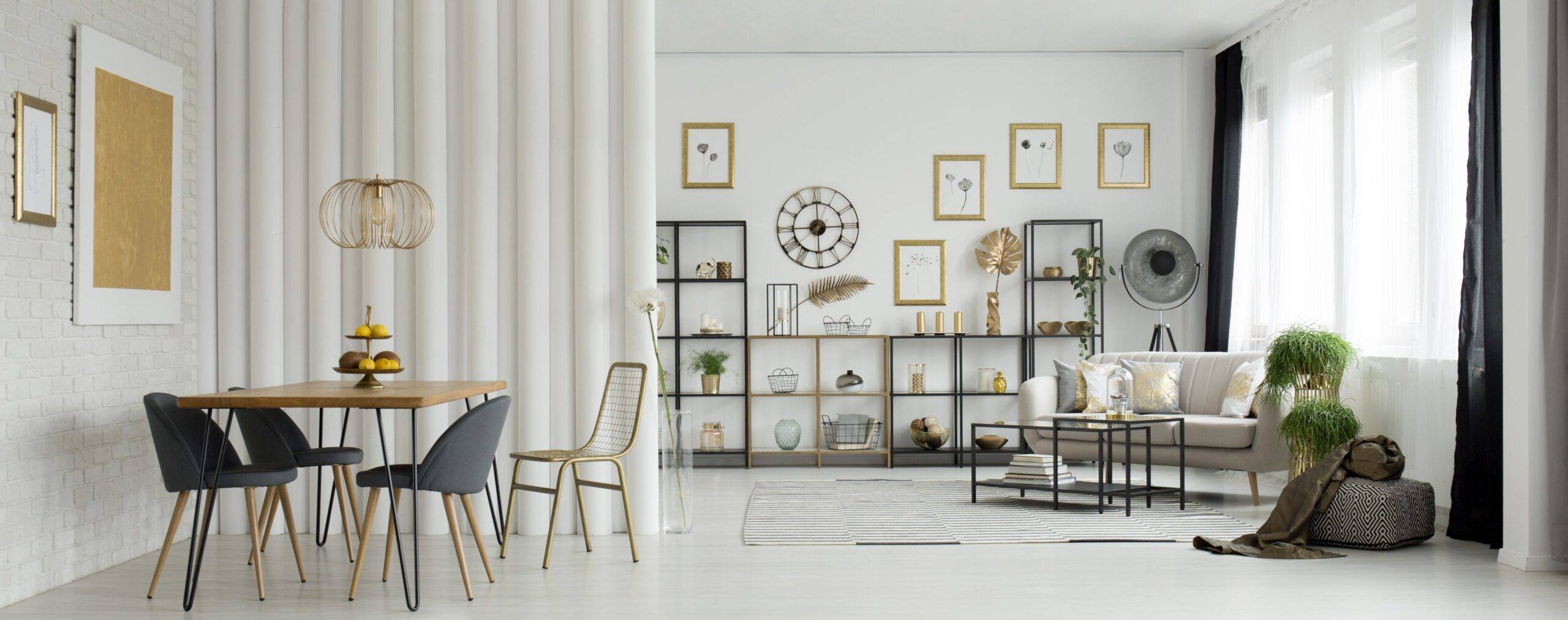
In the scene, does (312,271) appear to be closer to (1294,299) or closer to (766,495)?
(766,495)

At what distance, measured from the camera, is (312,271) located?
514cm

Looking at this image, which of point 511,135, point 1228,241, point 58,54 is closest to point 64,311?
point 58,54

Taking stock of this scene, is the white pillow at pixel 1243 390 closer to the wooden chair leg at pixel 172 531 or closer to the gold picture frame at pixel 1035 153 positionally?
the gold picture frame at pixel 1035 153

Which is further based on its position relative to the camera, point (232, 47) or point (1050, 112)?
point (1050, 112)

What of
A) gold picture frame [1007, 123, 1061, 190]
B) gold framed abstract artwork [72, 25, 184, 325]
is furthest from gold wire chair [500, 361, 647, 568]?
gold picture frame [1007, 123, 1061, 190]

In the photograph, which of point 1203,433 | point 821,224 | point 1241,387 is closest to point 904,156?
point 821,224

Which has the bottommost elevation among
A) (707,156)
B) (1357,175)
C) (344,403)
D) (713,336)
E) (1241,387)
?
(1241,387)

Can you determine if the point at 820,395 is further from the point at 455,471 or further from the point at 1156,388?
the point at 455,471

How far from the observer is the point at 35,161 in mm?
4070

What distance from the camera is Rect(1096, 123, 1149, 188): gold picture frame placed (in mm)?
8102

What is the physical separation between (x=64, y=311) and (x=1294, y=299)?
6.27 meters

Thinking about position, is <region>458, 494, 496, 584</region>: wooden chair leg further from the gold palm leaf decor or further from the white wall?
the gold palm leaf decor

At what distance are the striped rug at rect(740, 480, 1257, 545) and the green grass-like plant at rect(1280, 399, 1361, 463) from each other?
527 mm

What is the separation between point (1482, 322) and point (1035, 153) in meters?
3.65
